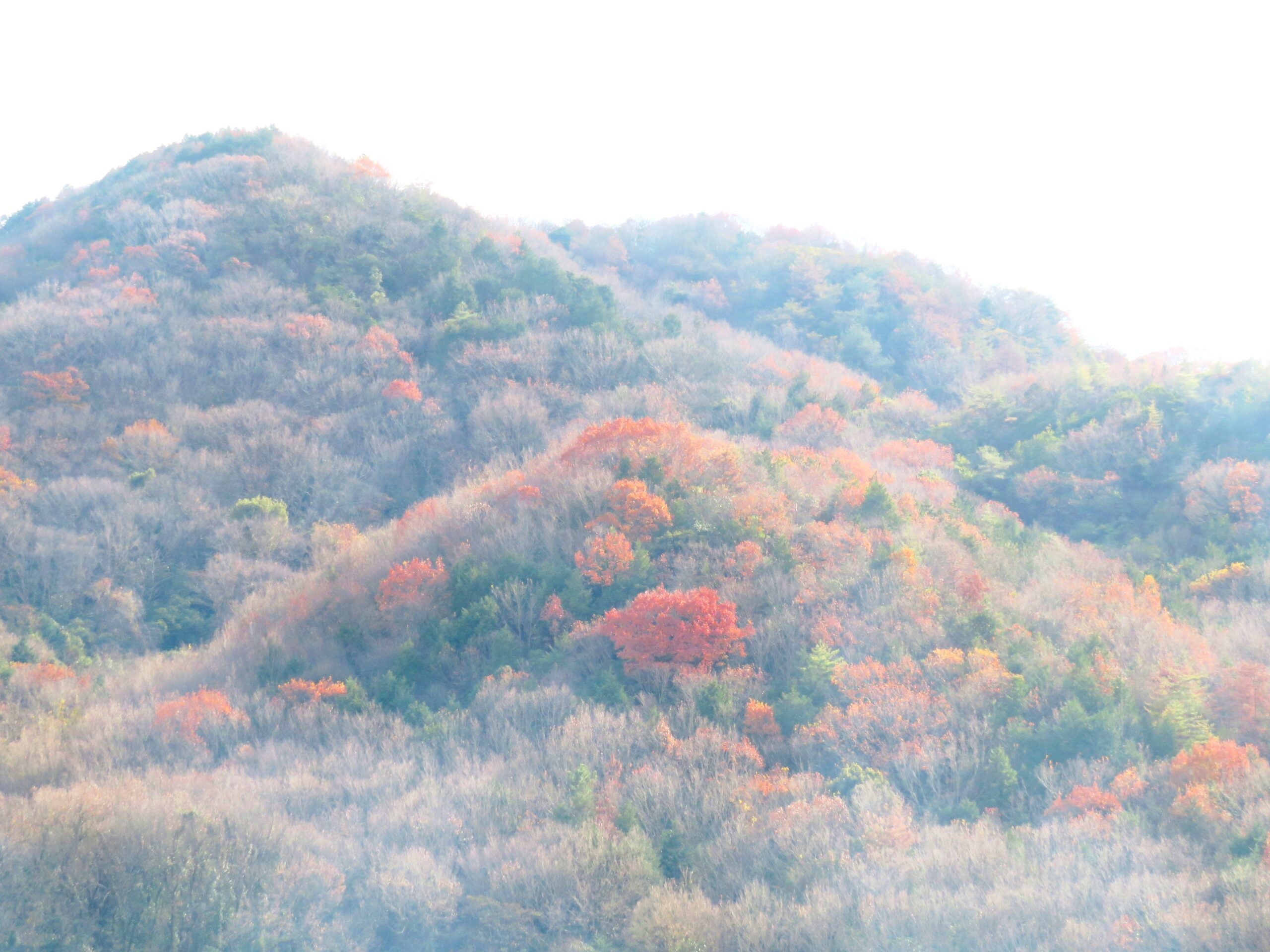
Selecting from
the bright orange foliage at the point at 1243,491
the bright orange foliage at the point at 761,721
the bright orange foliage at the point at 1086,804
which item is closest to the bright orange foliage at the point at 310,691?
the bright orange foliage at the point at 761,721

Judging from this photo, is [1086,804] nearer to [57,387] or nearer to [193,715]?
[193,715]

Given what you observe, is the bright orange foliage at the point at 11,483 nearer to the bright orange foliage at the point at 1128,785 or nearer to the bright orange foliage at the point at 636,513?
the bright orange foliage at the point at 636,513

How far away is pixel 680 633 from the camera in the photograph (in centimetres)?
1010

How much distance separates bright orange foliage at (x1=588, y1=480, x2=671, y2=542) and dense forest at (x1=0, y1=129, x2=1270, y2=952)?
0.10 metres

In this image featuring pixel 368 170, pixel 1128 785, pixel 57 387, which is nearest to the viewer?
pixel 1128 785

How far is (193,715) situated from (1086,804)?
10.1 m

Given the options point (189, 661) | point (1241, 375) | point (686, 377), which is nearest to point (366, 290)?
point (686, 377)

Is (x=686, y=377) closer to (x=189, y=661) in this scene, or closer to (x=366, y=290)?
(x=366, y=290)

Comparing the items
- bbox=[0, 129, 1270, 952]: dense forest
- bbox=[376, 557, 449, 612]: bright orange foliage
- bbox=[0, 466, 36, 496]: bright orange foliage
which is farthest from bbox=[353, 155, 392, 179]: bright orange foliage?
bbox=[376, 557, 449, 612]: bright orange foliage

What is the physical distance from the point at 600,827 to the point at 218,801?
3666mm

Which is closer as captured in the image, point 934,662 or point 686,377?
point 934,662

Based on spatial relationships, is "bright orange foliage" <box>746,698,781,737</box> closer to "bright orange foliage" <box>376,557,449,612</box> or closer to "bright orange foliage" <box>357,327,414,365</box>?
"bright orange foliage" <box>376,557,449,612</box>

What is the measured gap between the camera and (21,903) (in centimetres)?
593

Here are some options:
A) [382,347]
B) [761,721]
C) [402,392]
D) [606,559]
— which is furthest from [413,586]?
[382,347]
